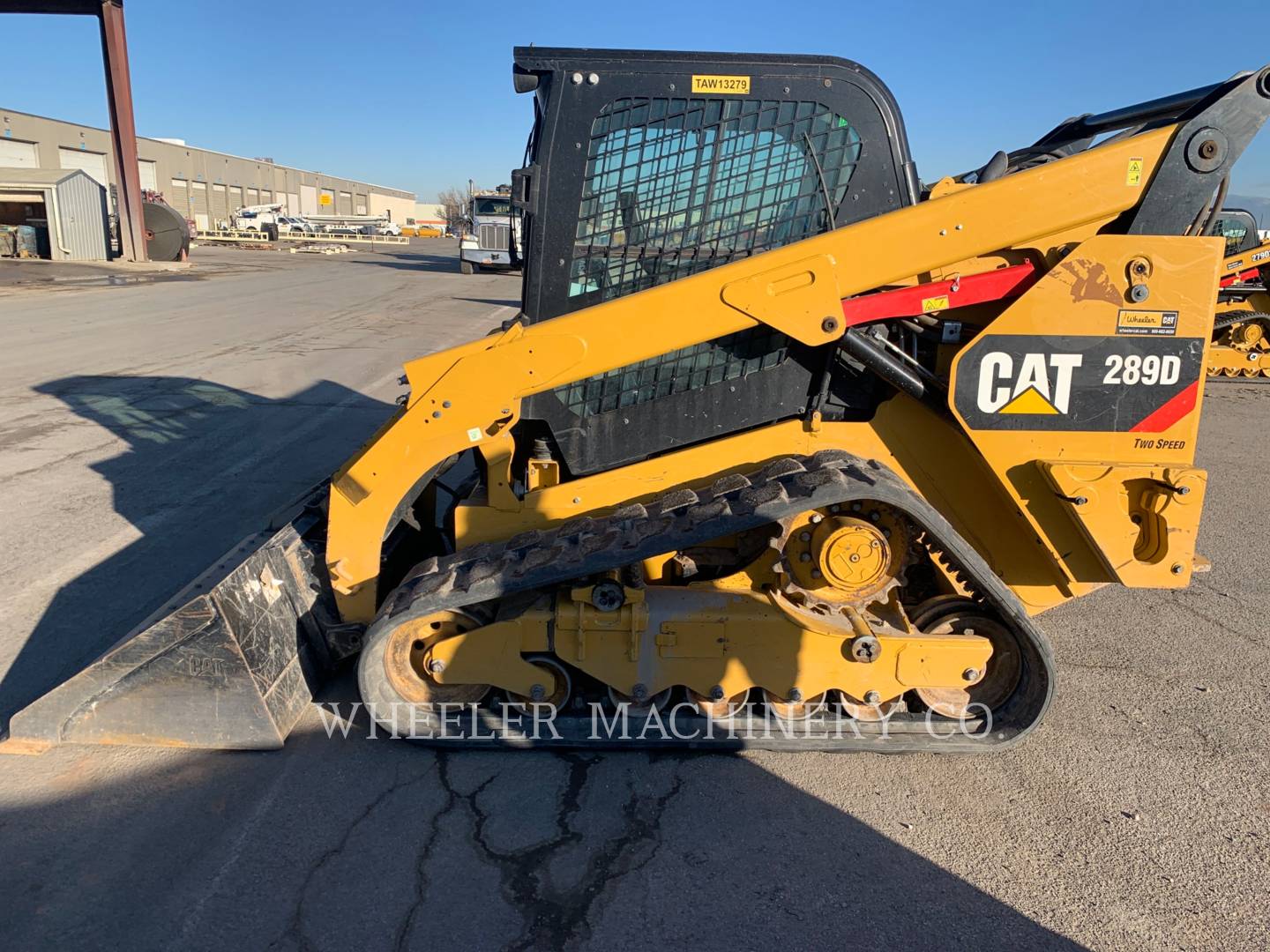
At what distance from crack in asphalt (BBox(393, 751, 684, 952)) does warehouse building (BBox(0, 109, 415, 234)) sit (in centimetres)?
3836

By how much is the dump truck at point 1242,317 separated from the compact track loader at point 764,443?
1115cm

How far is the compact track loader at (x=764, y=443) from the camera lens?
3.06 metres

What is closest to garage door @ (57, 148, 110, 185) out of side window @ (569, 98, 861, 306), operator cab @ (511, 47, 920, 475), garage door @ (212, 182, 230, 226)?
garage door @ (212, 182, 230, 226)

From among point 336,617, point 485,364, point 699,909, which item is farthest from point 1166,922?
point 336,617

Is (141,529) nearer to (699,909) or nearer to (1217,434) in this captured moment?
(699,909)

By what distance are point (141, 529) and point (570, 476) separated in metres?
3.42

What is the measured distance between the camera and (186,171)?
6444cm

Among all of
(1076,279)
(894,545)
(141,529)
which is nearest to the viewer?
(1076,279)

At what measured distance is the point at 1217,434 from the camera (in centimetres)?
930

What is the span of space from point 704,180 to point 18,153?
59.9 meters

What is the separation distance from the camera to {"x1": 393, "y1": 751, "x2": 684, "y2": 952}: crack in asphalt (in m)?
2.48

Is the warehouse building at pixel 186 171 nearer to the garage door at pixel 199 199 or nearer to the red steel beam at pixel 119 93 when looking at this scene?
the garage door at pixel 199 199

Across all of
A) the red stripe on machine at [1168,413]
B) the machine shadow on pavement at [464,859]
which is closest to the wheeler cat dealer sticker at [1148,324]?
the red stripe on machine at [1168,413]

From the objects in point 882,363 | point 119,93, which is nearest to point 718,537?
point 882,363
